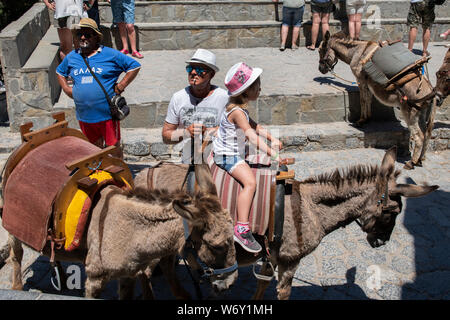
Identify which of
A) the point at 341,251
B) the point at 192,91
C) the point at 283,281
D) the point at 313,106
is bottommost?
the point at 341,251

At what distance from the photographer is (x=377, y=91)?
753 centimetres

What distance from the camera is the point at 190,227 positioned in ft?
9.41

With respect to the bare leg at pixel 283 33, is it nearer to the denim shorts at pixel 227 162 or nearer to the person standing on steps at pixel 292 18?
the person standing on steps at pixel 292 18

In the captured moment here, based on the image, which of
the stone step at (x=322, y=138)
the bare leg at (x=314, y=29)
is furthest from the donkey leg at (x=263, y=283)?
the bare leg at (x=314, y=29)

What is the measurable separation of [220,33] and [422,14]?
188 inches

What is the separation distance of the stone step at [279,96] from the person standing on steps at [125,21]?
464 mm

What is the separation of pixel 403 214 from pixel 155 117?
433cm

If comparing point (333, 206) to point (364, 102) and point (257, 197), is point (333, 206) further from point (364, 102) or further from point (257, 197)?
point (364, 102)

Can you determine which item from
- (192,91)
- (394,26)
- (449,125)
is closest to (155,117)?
(192,91)

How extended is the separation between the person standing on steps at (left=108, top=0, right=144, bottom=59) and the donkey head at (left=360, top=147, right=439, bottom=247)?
24.5 ft

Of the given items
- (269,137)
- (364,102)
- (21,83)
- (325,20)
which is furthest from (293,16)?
(269,137)
